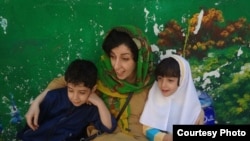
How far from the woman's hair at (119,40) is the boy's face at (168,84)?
0.85 feet

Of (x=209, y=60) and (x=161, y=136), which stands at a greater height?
(x=209, y=60)

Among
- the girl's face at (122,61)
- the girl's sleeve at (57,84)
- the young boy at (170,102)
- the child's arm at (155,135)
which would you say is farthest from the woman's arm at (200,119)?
the girl's sleeve at (57,84)

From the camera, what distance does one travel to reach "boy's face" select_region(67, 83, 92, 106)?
3813 millimetres

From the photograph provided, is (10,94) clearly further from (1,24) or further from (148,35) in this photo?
(148,35)

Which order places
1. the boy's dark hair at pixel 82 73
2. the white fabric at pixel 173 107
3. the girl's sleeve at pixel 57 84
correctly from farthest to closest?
1. the girl's sleeve at pixel 57 84
2. the white fabric at pixel 173 107
3. the boy's dark hair at pixel 82 73

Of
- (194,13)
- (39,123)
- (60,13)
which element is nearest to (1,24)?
(60,13)

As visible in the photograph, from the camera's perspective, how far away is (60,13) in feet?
13.5

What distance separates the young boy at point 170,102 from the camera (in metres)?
3.84

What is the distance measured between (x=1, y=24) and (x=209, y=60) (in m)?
1.75

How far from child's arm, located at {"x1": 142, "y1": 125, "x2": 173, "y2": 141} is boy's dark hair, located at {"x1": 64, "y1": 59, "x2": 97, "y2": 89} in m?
0.55

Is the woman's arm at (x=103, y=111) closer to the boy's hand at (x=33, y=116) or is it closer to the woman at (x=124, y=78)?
the woman at (x=124, y=78)

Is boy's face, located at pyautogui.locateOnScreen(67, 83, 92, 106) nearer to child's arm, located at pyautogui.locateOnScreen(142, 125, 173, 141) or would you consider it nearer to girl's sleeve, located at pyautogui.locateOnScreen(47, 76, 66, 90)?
girl's sleeve, located at pyautogui.locateOnScreen(47, 76, 66, 90)

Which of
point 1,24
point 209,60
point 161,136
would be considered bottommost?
point 161,136

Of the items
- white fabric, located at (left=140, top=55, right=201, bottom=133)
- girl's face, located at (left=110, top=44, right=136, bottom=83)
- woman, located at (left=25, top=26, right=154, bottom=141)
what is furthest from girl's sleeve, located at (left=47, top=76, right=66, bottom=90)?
white fabric, located at (left=140, top=55, right=201, bottom=133)
